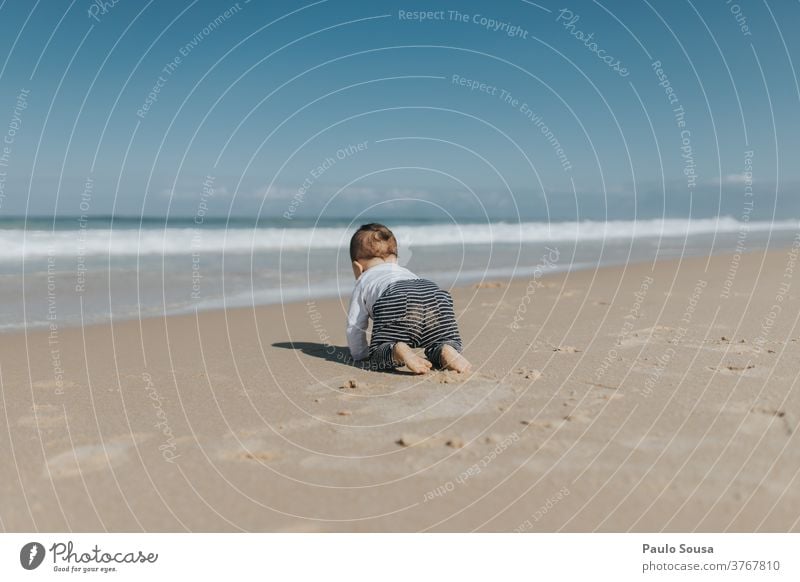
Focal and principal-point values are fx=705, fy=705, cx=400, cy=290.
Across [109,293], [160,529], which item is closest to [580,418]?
[160,529]

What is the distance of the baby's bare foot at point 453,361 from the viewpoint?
4973 mm

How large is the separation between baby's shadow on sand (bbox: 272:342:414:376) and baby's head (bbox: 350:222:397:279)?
2.29 ft

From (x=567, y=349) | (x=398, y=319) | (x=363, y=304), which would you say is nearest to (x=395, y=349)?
(x=398, y=319)

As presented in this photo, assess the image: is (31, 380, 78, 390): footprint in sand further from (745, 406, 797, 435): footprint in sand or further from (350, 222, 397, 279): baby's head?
(745, 406, 797, 435): footprint in sand

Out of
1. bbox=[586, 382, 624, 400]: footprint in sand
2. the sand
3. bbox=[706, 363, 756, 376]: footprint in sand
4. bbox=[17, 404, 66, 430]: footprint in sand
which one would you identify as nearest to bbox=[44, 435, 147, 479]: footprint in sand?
the sand

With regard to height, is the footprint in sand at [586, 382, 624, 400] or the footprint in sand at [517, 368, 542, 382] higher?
the footprint in sand at [517, 368, 542, 382]

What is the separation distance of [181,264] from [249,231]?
11503mm

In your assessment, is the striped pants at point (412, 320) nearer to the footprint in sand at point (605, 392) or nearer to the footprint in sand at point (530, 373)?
the footprint in sand at point (530, 373)

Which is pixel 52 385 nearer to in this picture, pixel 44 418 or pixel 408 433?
pixel 44 418

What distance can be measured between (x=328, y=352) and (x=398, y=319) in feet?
3.38

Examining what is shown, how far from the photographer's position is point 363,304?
5629 millimetres

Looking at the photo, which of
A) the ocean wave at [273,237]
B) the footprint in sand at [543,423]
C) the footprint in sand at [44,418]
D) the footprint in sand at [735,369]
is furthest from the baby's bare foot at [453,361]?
the ocean wave at [273,237]

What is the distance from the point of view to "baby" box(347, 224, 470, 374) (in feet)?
16.6

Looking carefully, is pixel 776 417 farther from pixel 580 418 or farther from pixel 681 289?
pixel 681 289
